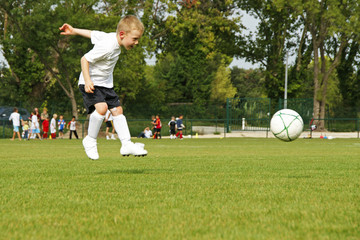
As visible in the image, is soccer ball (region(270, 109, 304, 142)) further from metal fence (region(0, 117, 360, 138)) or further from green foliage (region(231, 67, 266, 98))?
green foliage (region(231, 67, 266, 98))

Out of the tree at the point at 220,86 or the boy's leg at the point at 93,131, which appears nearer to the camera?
the boy's leg at the point at 93,131

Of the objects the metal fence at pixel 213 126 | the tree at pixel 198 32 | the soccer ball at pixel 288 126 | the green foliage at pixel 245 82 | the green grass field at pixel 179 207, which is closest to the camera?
the green grass field at pixel 179 207

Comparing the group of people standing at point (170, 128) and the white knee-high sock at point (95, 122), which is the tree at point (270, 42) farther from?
the white knee-high sock at point (95, 122)

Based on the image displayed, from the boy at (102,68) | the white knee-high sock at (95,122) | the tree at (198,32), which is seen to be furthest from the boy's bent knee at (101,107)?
the tree at (198,32)

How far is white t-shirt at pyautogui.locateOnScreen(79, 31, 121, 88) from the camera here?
21.2ft

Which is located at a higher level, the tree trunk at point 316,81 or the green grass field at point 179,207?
the tree trunk at point 316,81

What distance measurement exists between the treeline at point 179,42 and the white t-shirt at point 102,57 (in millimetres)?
25912

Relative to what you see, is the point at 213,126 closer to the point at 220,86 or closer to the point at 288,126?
the point at 288,126

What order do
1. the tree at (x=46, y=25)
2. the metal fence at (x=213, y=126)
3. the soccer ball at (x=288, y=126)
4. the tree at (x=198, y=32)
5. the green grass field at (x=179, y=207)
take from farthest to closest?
the tree at (x=198, y=32)
the metal fence at (x=213, y=126)
the tree at (x=46, y=25)
the soccer ball at (x=288, y=126)
the green grass field at (x=179, y=207)

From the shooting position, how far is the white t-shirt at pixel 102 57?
6457 mm

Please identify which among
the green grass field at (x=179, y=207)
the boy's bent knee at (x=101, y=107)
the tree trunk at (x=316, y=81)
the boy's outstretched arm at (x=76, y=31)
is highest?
the tree trunk at (x=316, y=81)

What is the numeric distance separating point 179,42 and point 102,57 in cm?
3657

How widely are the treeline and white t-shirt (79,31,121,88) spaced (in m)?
25.9

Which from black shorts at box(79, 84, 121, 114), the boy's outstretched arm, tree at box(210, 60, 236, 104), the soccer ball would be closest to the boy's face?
the boy's outstretched arm
